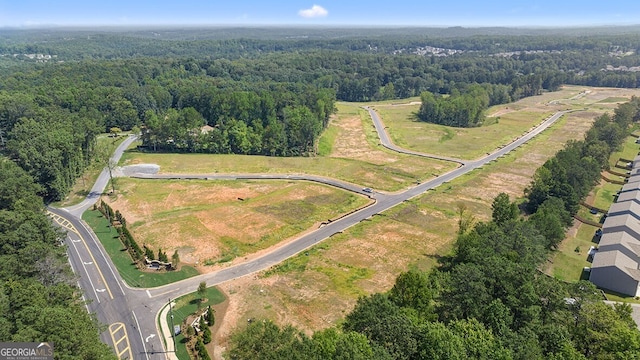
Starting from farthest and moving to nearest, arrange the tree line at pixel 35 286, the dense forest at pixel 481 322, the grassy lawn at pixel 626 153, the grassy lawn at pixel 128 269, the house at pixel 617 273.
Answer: the grassy lawn at pixel 626 153, the grassy lawn at pixel 128 269, the house at pixel 617 273, the dense forest at pixel 481 322, the tree line at pixel 35 286

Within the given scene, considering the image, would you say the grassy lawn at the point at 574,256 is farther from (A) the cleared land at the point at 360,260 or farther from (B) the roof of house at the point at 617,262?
(A) the cleared land at the point at 360,260

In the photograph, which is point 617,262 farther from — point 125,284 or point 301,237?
point 125,284

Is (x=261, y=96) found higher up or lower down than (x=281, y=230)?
higher up

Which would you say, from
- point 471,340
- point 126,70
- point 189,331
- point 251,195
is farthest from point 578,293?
point 126,70

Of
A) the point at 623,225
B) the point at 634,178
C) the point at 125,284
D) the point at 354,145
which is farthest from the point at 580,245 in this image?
the point at 354,145

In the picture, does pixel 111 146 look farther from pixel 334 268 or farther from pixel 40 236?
pixel 334 268

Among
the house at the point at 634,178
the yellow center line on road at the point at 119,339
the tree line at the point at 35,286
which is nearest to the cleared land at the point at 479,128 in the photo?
the house at the point at 634,178
